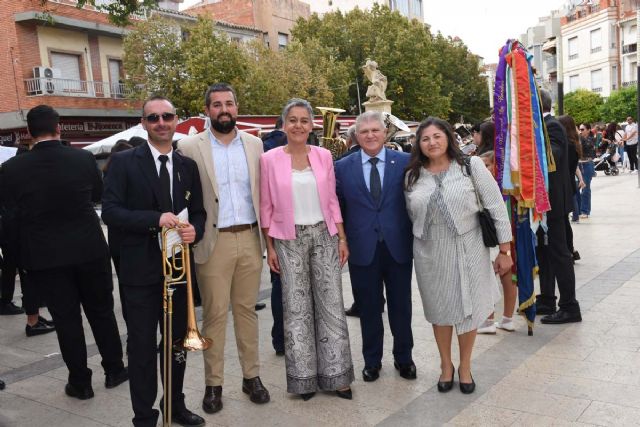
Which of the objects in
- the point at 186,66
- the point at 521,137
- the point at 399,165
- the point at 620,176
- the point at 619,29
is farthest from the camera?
the point at 619,29

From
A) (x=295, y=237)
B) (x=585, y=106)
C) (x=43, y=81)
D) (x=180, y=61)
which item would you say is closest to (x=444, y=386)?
(x=295, y=237)

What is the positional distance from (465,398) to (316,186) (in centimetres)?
174

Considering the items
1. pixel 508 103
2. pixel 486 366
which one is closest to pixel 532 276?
pixel 486 366

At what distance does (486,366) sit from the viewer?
4598 millimetres

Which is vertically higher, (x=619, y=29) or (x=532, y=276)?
(x=619, y=29)

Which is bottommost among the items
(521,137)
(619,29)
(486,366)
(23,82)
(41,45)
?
(486,366)

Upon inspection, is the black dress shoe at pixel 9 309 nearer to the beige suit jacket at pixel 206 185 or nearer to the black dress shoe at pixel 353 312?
the black dress shoe at pixel 353 312

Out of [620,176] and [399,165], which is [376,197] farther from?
[620,176]

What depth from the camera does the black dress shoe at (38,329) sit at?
20.3 feet

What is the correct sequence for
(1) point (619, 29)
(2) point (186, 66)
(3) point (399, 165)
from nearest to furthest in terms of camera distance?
(3) point (399, 165), (2) point (186, 66), (1) point (619, 29)

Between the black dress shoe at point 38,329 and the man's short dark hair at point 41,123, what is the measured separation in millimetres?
2621

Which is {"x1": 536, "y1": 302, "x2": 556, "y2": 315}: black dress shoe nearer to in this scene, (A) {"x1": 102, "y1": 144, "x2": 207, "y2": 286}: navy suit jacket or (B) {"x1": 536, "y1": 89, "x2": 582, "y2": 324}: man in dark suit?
(B) {"x1": 536, "y1": 89, "x2": 582, "y2": 324}: man in dark suit

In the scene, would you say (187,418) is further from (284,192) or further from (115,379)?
(284,192)

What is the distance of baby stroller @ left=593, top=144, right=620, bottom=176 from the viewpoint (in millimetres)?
20766
